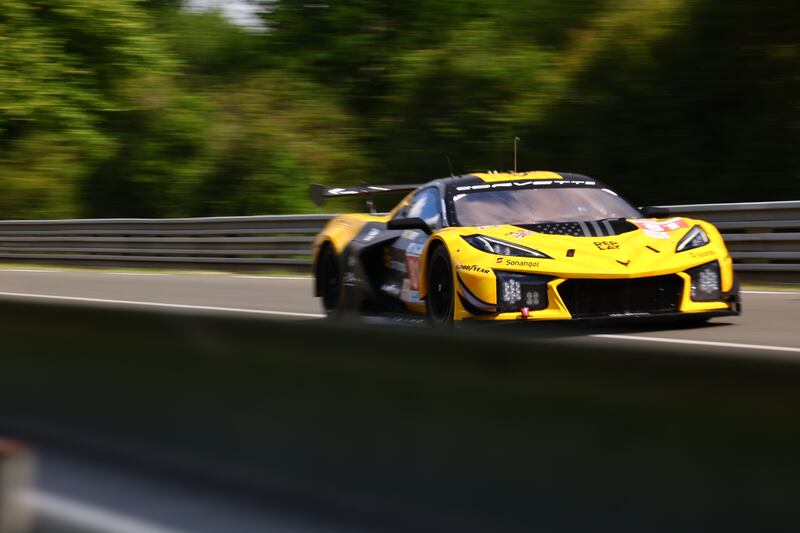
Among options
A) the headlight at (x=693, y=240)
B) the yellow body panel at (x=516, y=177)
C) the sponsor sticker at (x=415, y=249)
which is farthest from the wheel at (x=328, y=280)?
the headlight at (x=693, y=240)

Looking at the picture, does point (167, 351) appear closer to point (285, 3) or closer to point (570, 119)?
point (570, 119)

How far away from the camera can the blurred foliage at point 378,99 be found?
18.6 meters

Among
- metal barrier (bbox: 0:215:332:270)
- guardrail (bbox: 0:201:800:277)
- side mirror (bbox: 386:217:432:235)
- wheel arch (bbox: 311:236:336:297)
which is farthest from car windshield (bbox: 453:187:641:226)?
metal barrier (bbox: 0:215:332:270)

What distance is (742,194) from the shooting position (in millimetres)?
17766

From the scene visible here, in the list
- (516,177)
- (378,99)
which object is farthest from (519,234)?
(378,99)

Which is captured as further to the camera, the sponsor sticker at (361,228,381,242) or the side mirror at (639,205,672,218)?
the sponsor sticker at (361,228,381,242)

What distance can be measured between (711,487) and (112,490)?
8.47 feet

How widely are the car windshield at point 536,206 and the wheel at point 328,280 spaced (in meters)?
2.00

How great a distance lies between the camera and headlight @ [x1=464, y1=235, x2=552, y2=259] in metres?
8.05

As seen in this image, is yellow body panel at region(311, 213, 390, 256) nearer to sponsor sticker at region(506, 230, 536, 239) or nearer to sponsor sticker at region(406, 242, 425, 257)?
sponsor sticker at region(406, 242, 425, 257)

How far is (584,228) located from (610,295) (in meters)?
0.61

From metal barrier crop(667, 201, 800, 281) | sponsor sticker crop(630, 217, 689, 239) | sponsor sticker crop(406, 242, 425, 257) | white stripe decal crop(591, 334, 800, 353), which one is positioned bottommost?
metal barrier crop(667, 201, 800, 281)

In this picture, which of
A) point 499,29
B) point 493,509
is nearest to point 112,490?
point 493,509

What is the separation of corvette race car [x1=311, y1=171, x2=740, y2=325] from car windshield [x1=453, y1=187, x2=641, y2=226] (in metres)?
0.01
